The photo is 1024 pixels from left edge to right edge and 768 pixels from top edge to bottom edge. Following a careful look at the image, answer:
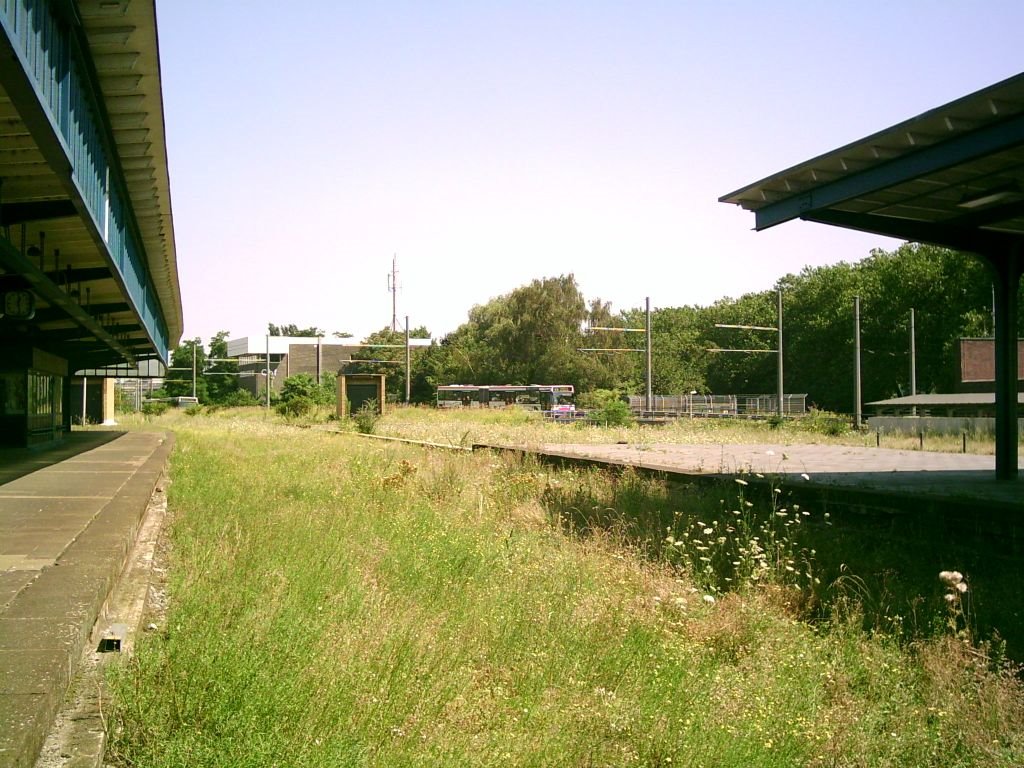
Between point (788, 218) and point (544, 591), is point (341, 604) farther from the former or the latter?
point (788, 218)

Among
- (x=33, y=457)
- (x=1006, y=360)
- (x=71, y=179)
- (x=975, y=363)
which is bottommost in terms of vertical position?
(x=33, y=457)

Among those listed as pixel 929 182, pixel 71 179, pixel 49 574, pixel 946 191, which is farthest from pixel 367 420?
pixel 49 574

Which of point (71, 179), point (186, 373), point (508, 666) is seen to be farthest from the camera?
point (186, 373)

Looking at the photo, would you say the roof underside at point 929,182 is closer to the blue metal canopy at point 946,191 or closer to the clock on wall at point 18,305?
the blue metal canopy at point 946,191

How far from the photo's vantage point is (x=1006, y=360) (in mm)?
13555

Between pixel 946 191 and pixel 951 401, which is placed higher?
pixel 946 191

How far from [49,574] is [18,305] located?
8.86 metres

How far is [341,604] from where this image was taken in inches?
239

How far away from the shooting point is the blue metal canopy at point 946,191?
30.6 feet

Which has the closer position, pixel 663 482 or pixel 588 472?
pixel 663 482

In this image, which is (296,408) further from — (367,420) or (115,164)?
(115,164)

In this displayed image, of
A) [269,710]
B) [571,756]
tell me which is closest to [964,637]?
[571,756]

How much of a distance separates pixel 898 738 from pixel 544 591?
→ 285cm

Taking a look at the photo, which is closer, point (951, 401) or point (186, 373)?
point (951, 401)
